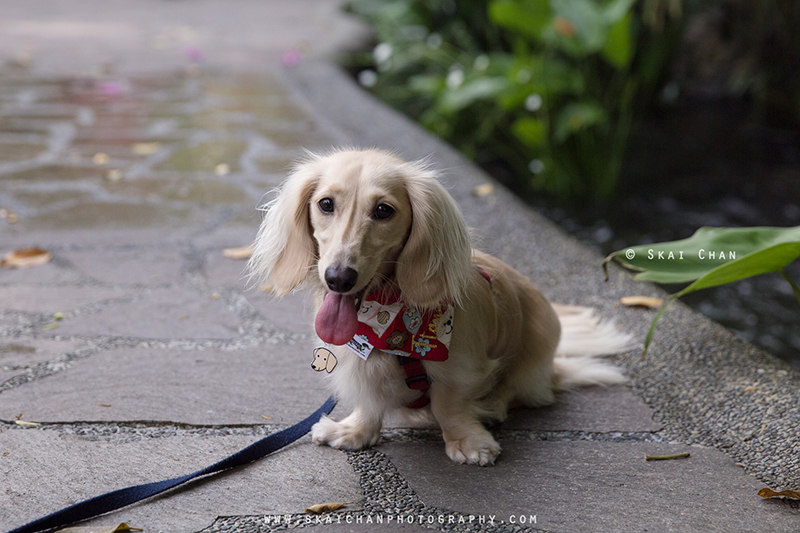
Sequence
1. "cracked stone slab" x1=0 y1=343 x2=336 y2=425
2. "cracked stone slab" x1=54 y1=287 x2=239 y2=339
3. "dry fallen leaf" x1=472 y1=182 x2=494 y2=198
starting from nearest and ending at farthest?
"cracked stone slab" x1=0 y1=343 x2=336 y2=425
"cracked stone slab" x1=54 y1=287 x2=239 y2=339
"dry fallen leaf" x1=472 y1=182 x2=494 y2=198

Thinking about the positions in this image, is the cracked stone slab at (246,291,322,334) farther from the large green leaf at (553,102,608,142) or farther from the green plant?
the large green leaf at (553,102,608,142)

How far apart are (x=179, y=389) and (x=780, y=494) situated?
1710mm

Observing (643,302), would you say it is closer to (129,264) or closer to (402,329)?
(402,329)

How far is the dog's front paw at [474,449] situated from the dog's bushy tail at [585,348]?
48 cm

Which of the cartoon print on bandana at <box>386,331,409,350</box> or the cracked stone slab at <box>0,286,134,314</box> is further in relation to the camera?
the cracked stone slab at <box>0,286,134,314</box>

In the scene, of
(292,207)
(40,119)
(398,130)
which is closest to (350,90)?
(398,130)

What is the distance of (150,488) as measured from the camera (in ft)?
5.41

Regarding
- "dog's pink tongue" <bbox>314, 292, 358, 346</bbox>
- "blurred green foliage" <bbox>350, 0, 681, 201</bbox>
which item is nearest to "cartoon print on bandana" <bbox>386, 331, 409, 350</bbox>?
"dog's pink tongue" <bbox>314, 292, 358, 346</bbox>

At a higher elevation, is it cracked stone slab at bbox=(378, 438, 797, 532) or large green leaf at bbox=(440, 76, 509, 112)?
large green leaf at bbox=(440, 76, 509, 112)

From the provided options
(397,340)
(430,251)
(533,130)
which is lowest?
(397,340)

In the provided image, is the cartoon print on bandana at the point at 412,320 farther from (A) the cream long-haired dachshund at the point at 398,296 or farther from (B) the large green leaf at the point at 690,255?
(B) the large green leaf at the point at 690,255

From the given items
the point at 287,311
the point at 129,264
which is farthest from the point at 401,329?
the point at 129,264

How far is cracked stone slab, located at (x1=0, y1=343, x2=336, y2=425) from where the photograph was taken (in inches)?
80.7

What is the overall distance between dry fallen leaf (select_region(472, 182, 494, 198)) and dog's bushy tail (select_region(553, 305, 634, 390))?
139 cm
